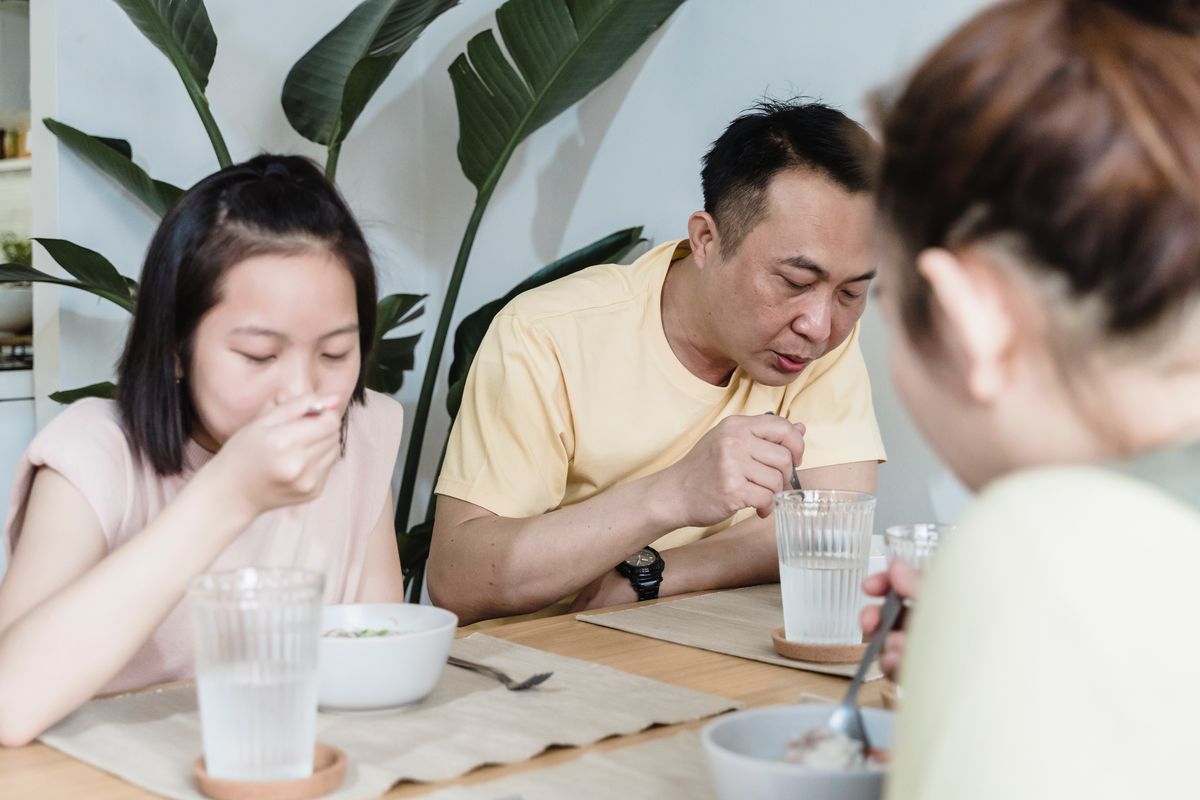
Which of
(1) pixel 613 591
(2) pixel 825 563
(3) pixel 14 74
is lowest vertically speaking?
(1) pixel 613 591

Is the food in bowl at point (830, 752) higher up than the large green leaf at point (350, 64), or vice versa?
the large green leaf at point (350, 64)

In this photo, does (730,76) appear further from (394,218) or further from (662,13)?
(394,218)

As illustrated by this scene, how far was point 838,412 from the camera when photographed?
77.2 inches

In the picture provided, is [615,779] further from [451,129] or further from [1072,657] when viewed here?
[451,129]

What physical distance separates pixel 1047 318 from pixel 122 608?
747 mm

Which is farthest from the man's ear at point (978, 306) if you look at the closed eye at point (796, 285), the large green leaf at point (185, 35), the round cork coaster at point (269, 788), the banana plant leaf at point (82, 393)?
the banana plant leaf at point (82, 393)

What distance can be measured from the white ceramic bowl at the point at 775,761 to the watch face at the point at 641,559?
854 millimetres

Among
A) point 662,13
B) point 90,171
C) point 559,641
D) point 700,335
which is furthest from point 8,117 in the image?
point 559,641

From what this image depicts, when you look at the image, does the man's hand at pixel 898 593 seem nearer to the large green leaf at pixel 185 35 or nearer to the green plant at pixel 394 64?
the green plant at pixel 394 64

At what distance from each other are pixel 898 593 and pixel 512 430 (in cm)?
107

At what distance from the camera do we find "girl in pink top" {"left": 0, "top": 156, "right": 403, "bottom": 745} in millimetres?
980

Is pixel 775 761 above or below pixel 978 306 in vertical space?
below

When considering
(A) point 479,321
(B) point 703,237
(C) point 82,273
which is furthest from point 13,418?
(B) point 703,237

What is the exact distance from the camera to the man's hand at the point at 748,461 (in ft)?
4.92
